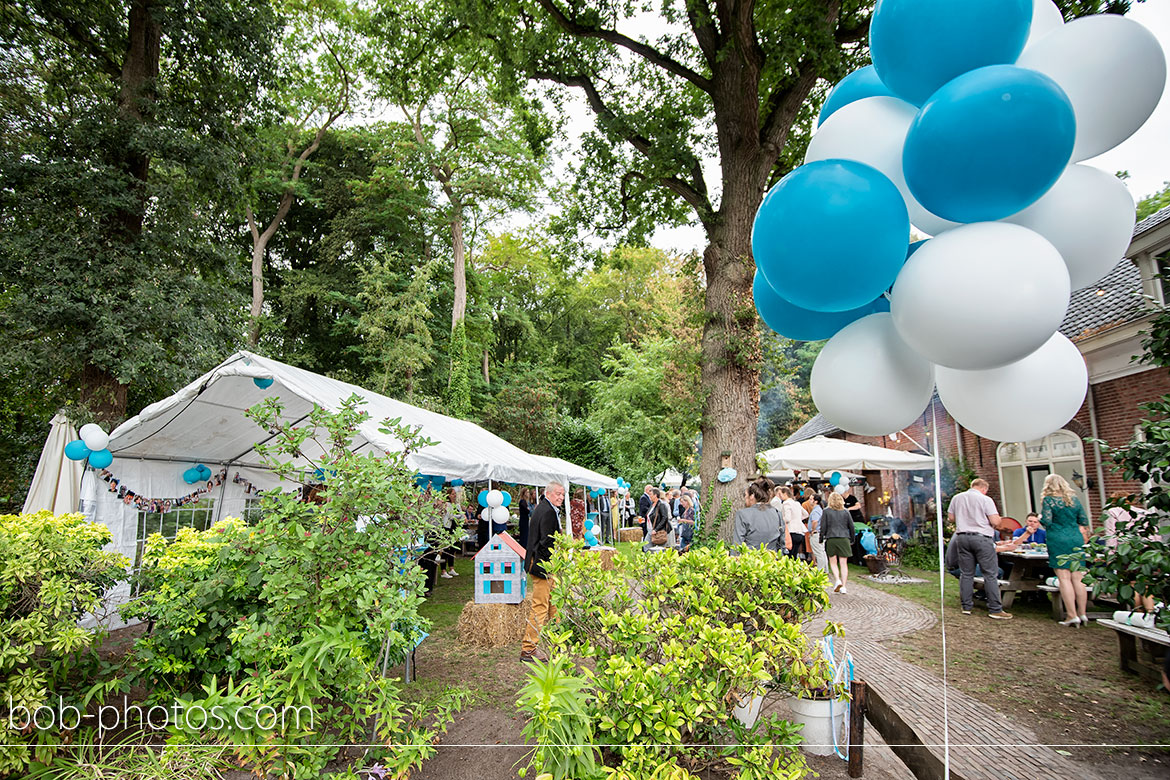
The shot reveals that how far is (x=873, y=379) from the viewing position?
7.98 feet

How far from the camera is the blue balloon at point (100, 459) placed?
257 inches

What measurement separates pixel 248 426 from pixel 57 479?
2124mm

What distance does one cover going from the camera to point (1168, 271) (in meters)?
3.69

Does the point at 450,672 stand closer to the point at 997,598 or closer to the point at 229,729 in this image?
the point at 229,729

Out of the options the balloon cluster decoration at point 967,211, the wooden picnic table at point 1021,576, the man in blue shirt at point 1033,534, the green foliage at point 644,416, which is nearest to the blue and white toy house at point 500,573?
the balloon cluster decoration at point 967,211

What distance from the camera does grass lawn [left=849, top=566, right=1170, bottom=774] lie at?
13.9 ft

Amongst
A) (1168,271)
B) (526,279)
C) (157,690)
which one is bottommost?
(157,690)

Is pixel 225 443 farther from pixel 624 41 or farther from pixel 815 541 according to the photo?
pixel 815 541

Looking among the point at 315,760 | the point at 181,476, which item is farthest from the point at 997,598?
the point at 181,476

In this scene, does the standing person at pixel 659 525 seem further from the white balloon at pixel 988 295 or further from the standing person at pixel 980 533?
the white balloon at pixel 988 295

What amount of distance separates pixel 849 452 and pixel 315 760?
40.2ft

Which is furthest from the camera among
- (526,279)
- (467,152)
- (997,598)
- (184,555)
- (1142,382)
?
(526,279)

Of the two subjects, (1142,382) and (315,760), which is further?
(1142,382)

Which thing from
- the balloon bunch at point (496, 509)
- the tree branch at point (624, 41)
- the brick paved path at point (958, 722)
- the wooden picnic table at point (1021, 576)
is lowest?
the brick paved path at point (958, 722)
